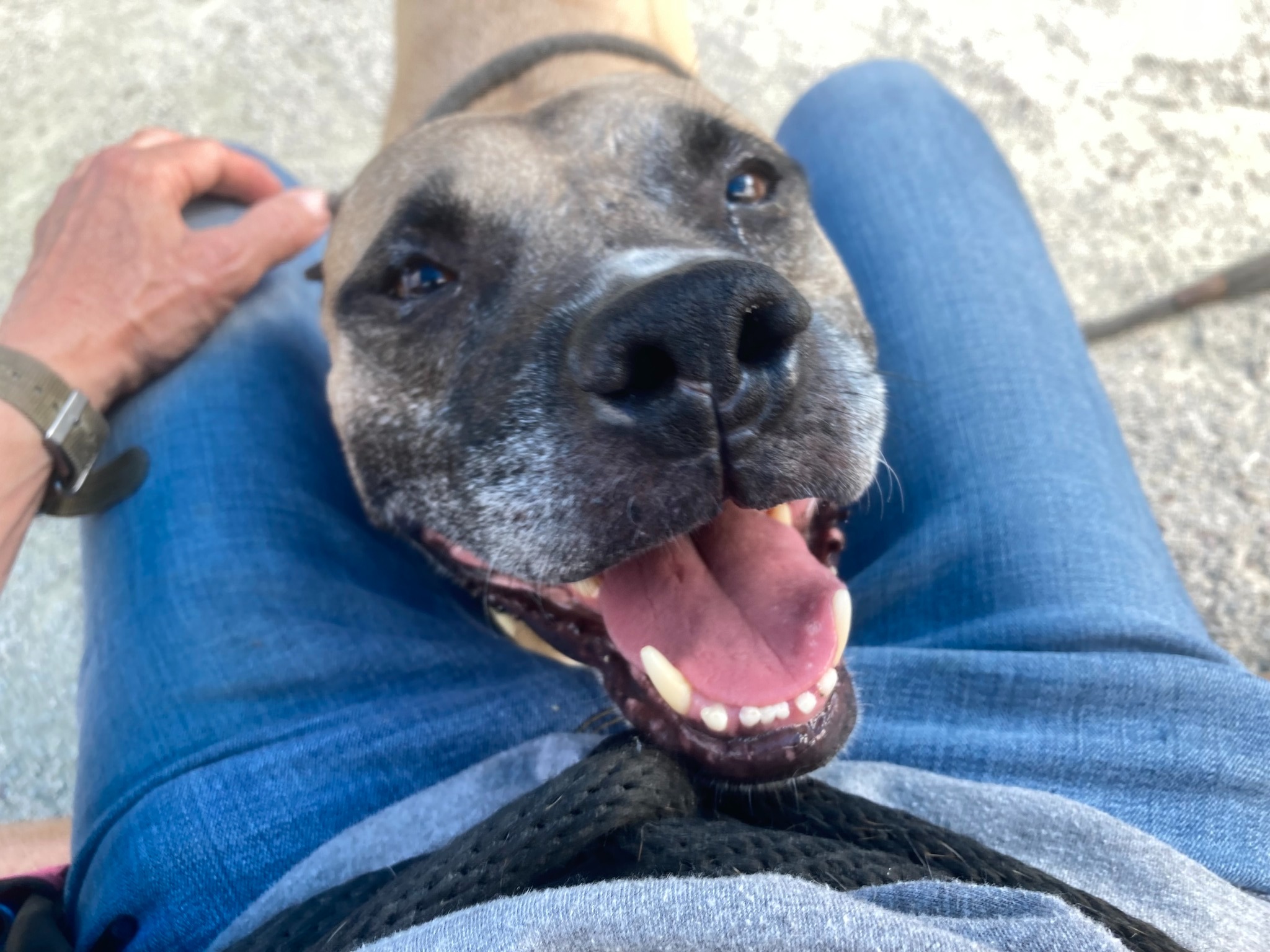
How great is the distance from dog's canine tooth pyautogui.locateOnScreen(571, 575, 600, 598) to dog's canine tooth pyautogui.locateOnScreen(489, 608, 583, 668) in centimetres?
40

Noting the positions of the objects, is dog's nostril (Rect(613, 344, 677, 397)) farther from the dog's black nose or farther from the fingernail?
Result: the fingernail

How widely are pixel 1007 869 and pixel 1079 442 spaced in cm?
135

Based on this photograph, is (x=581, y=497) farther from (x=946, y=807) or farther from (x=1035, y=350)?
(x=1035, y=350)

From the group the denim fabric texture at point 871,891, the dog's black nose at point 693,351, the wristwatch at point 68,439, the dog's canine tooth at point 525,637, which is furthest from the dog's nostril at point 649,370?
the wristwatch at point 68,439

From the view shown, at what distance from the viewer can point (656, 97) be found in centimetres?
216

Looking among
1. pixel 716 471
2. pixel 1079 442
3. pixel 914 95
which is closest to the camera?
pixel 716 471

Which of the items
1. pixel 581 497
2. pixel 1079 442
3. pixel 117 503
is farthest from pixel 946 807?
pixel 117 503

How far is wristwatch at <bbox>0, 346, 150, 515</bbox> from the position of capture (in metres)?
2.03

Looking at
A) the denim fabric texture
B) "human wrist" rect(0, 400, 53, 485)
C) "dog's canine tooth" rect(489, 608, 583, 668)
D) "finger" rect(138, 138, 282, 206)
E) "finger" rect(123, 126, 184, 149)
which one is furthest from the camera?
"finger" rect(123, 126, 184, 149)

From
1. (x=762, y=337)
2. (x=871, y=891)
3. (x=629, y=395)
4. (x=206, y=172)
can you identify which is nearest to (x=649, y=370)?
(x=629, y=395)

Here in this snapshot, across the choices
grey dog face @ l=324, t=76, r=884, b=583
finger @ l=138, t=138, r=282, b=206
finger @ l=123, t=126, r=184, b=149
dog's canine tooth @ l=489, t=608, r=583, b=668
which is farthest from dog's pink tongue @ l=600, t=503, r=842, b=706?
finger @ l=123, t=126, r=184, b=149

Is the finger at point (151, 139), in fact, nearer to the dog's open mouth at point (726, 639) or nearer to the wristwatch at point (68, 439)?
the wristwatch at point (68, 439)

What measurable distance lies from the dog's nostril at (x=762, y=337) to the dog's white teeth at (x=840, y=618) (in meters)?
0.47

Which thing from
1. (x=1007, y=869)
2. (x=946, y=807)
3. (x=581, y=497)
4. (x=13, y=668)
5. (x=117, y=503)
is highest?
(x=581, y=497)
